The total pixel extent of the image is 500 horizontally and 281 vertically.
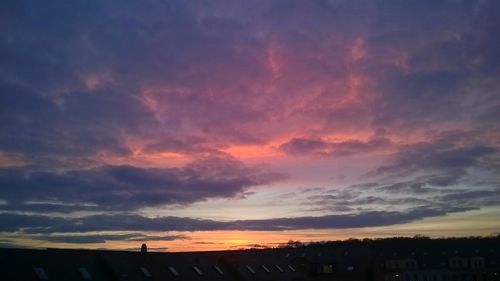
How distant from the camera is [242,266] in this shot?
61094mm

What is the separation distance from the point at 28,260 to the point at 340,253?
54929mm

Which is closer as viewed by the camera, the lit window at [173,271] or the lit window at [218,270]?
the lit window at [173,271]

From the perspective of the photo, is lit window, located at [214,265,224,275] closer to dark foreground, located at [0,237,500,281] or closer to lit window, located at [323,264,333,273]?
dark foreground, located at [0,237,500,281]

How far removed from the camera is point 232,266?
196 feet

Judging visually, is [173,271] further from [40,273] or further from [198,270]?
[40,273]

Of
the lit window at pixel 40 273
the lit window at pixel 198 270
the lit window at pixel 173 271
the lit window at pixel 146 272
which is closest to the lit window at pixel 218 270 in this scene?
the lit window at pixel 198 270

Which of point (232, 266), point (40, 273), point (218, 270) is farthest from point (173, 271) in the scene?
point (40, 273)

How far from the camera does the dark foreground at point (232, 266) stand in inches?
1708

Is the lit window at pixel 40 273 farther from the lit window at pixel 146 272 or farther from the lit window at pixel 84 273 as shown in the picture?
the lit window at pixel 146 272

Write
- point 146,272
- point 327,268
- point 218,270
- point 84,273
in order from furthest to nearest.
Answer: point 327,268 < point 218,270 < point 146,272 < point 84,273

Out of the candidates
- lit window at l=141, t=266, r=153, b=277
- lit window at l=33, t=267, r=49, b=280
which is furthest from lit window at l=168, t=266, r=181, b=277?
lit window at l=33, t=267, r=49, b=280

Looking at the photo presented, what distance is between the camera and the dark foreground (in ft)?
142

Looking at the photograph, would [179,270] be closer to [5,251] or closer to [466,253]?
[5,251]

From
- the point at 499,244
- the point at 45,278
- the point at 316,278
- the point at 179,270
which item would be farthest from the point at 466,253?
the point at 45,278
